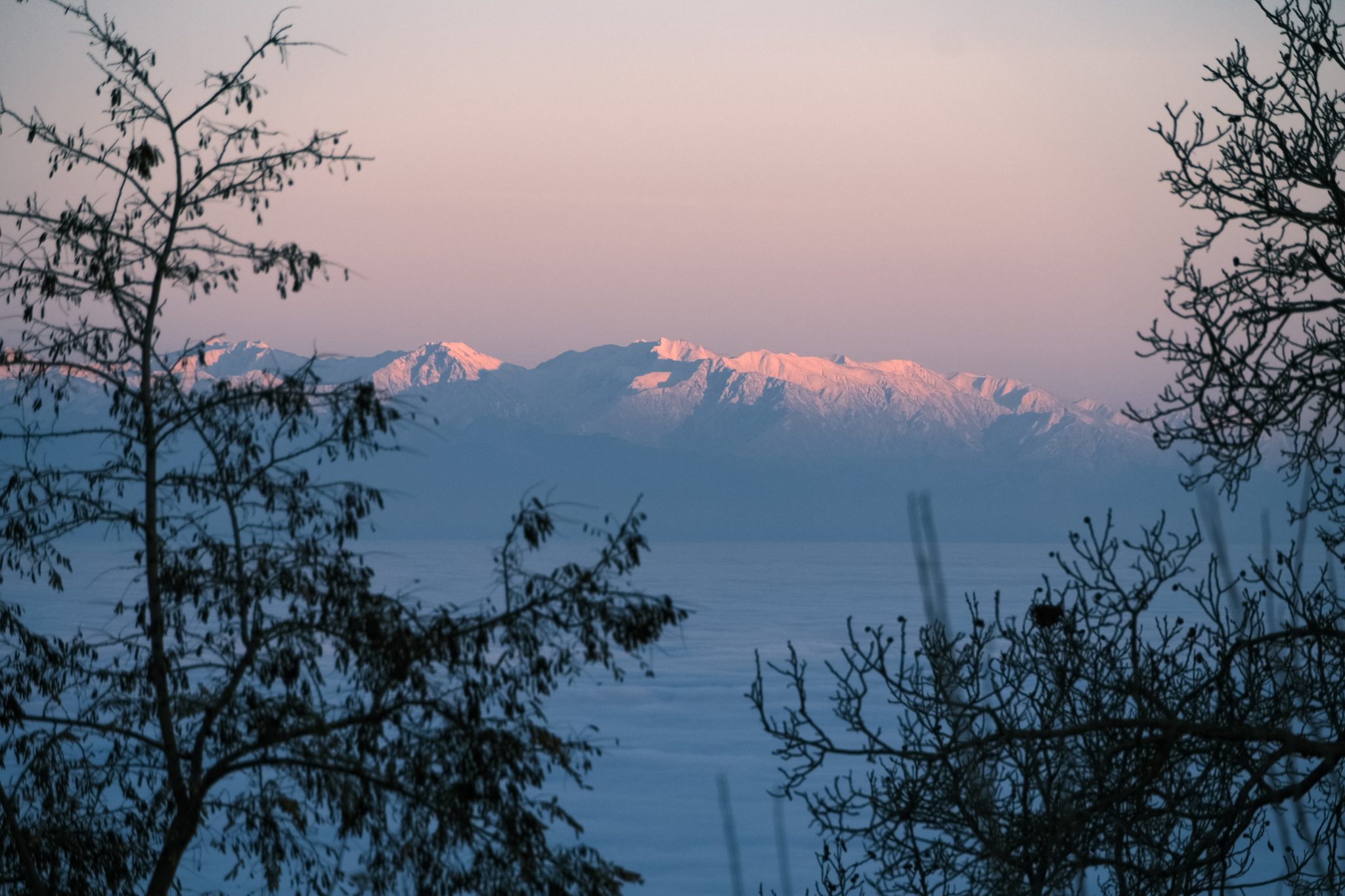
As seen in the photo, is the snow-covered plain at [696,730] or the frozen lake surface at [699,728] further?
the frozen lake surface at [699,728]

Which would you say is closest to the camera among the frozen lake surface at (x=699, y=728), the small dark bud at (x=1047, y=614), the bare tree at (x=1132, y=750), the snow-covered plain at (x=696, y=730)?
the bare tree at (x=1132, y=750)

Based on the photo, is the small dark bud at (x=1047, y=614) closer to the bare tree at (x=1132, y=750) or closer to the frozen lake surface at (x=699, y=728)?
the bare tree at (x=1132, y=750)

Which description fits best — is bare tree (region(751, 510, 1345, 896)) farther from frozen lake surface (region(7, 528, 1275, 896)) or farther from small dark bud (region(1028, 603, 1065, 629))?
frozen lake surface (region(7, 528, 1275, 896))

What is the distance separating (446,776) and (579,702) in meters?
99.0

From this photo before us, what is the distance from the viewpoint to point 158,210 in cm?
975

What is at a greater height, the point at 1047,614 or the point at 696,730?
the point at 1047,614

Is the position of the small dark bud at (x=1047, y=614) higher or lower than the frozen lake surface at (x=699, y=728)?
higher

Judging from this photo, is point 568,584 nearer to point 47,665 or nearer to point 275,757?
point 275,757

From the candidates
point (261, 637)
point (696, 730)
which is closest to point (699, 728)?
point (696, 730)

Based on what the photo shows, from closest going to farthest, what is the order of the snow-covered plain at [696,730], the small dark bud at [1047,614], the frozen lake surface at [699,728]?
1. the small dark bud at [1047,614]
2. the snow-covered plain at [696,730]
3. the frozen lake surface at [699,728]

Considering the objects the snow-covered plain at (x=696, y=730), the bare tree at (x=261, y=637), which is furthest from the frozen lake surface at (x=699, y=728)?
the bare tree at (x=261, y=637)

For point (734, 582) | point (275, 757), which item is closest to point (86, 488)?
point (275, 757)

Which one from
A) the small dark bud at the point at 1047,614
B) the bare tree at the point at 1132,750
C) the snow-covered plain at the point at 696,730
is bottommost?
the snow-covered plain at the point at 696,730

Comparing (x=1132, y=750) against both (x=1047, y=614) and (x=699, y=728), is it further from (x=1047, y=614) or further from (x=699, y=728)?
(x=699, y=728)
